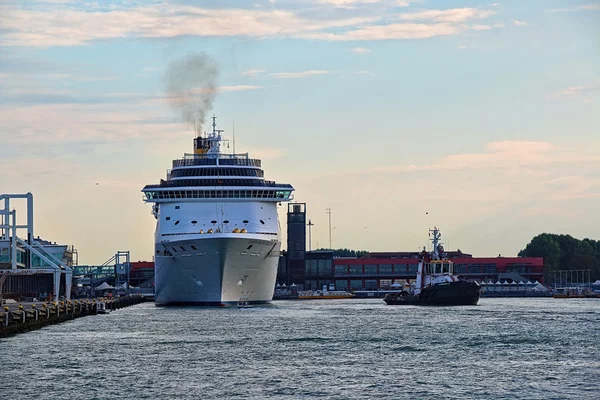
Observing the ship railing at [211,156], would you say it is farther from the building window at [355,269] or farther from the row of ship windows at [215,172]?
the building window at [355,269]

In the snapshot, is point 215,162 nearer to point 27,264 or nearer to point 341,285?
point 27,264

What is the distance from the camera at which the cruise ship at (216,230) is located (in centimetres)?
9756

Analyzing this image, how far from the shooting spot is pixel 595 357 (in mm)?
48875

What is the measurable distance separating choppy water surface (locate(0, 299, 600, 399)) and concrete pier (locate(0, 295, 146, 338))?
4.93 feet

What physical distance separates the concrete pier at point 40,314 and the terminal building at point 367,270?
228ft

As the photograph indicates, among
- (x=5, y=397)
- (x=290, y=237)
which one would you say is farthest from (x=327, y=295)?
(x=5, y=397)

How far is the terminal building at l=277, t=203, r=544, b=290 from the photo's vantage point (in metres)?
180

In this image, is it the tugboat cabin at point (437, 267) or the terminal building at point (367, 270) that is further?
the terminal building at point (367, 270)

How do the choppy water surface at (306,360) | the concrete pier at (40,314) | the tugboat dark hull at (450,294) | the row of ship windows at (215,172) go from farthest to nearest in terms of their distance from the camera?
the row of ship windows at (215,172)
the tugboat dark hull at (450,294)
the concrete pier at (40,314)
the choppy water surface at (306,360)

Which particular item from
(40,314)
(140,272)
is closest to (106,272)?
(140,272)

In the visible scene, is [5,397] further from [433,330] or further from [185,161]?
[185,161]

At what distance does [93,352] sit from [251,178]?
55.2 metres

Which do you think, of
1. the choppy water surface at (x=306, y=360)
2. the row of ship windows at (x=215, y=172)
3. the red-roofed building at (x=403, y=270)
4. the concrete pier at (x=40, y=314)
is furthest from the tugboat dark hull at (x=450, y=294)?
the red-roofed building at (x=403, y=270)

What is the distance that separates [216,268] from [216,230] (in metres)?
5.15
